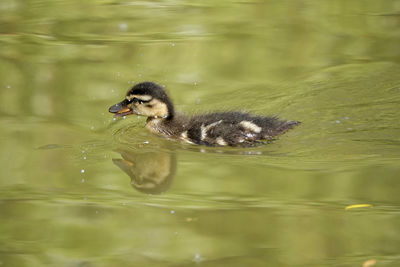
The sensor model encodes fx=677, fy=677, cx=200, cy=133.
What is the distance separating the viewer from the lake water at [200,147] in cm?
325

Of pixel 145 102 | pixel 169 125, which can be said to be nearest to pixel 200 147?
pixel 169 125

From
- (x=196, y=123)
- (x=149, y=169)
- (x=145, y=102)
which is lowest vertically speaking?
(x=149, y=169)

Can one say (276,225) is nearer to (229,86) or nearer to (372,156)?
(372,156)

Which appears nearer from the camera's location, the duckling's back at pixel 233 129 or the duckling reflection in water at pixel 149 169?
the duckling reflection in water at pixel 149 169

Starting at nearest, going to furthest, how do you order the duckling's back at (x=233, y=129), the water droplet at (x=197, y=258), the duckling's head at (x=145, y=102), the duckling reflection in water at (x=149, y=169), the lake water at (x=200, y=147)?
the water droplet at (x=197, y=258)
the lake water at (x=200, y=147)
the duckling reflection in water at (x=149, y=169)
the duckling's back at (x=233, y=129)
the duckling's head at (x=145, y=102)

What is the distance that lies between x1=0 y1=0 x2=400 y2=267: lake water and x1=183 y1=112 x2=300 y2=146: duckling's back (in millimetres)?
91

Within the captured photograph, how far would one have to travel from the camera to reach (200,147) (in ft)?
15.3

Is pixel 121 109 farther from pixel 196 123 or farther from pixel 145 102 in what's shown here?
pixel 196 123

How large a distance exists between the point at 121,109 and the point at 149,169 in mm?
704

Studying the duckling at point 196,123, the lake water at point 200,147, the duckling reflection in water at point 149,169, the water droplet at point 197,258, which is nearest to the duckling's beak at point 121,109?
the duckling at point 196,123

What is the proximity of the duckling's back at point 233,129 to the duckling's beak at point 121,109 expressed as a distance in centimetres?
46

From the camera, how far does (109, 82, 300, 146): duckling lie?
4648mm

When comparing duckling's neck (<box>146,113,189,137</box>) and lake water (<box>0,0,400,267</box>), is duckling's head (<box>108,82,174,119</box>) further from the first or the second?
lake water (<box>0,0,400,267</box>)

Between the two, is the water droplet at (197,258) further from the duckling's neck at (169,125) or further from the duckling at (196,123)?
the duckling's neck at (169,125)
